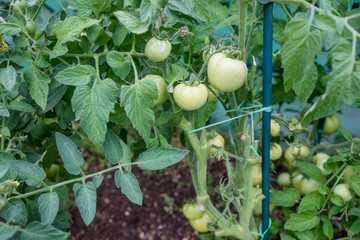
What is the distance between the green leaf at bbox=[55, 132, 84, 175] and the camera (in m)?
0.74

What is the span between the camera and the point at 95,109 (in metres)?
0.70

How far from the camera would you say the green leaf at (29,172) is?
0.71 meters

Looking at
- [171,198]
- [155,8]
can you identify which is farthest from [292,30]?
[171,198]

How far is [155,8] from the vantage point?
60 centimetres

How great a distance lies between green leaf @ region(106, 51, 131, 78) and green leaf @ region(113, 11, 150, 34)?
0.27 ft

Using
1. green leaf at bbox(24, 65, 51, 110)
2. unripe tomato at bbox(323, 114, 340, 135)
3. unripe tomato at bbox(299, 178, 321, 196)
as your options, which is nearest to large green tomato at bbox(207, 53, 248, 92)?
green leaf at bbox(24, 65, 51, 110)

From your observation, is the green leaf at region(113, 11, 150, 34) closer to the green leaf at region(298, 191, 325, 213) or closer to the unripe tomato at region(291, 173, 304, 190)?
the green leaf at region(298, 191, 325, 213)

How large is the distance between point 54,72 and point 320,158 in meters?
0.92

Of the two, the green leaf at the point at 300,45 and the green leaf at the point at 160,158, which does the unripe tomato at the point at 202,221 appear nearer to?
the green leaf at the point at 160,158

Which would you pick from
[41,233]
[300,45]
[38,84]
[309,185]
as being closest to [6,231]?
[41,233]

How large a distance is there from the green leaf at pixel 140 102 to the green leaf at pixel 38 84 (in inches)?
7.5

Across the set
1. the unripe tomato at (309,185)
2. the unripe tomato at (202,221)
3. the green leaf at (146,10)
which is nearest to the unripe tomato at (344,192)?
the unripe tomato at (309,185)

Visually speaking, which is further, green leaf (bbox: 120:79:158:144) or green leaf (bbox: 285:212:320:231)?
green leaf (bbox: 285:212:320:231)

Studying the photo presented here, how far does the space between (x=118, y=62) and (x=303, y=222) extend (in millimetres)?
693
